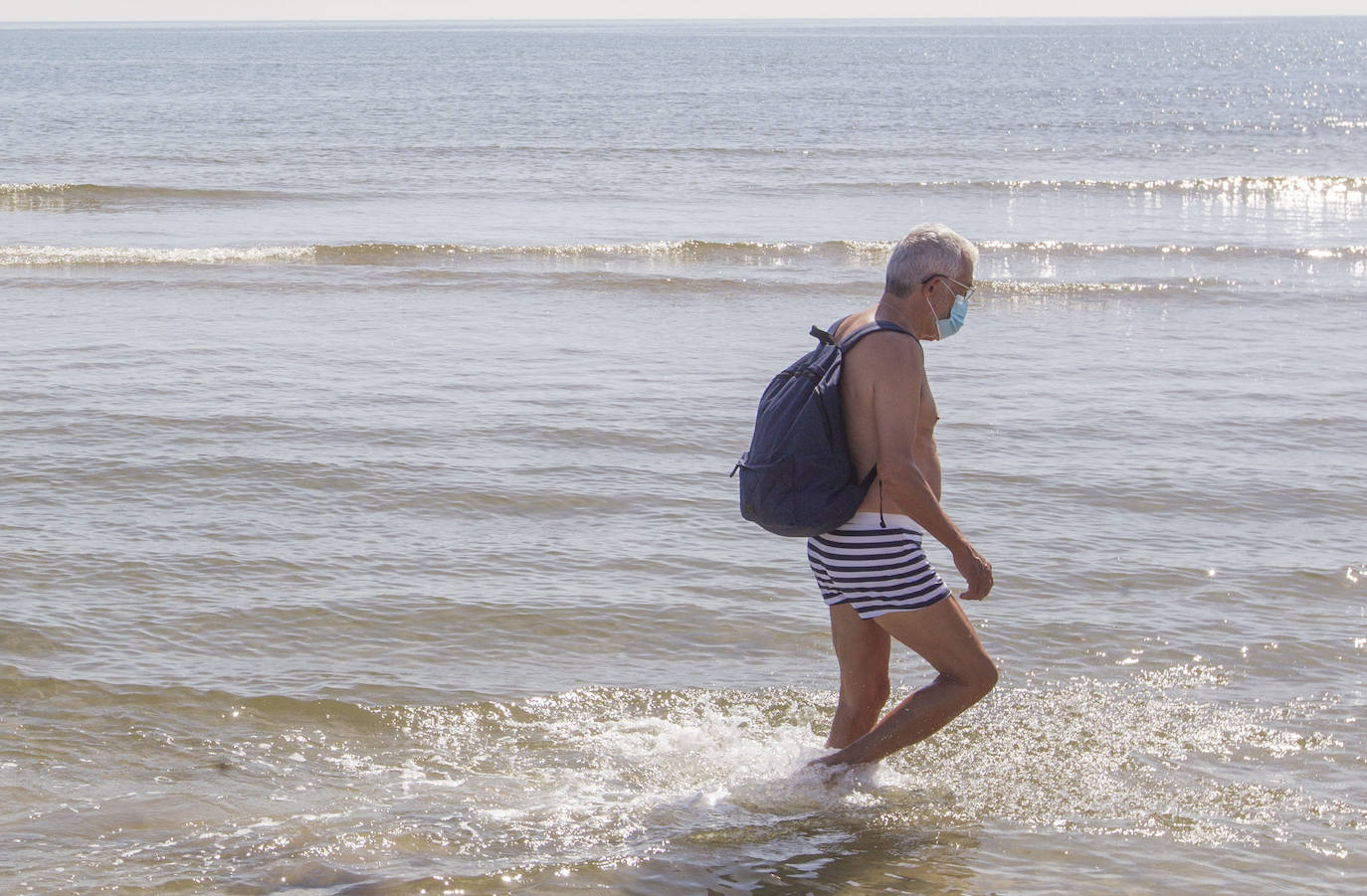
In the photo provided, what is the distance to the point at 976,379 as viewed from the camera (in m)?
10.0

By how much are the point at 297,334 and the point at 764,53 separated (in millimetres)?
97767

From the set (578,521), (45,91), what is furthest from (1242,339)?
(45,91)

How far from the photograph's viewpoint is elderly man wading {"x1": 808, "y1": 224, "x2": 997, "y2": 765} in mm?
3611

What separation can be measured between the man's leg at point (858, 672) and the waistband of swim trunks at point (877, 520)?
34 centimetres

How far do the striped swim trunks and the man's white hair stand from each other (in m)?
0.62

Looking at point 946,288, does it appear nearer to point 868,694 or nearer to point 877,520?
point 877,520

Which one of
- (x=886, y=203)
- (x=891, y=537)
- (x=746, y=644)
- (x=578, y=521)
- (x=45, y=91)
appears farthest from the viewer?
(x=45, y=91)

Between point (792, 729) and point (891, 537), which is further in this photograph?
point (792, 729)

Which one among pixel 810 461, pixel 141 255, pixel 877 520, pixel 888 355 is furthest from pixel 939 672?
pixel 141 255

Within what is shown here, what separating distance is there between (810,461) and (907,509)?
0.92 ft

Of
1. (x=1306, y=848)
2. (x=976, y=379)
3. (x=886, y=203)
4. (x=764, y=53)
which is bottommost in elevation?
(x=1306, y=848)

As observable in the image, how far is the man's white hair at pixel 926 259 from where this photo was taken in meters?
3.70

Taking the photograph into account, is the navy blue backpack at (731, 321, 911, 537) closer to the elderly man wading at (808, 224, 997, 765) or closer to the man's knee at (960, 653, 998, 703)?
the elderly man wading at (808, 224, 997, 765)

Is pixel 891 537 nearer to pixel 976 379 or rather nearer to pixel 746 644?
pixel 746 644
